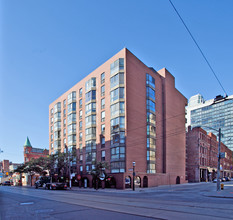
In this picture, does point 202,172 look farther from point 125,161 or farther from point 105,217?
point 105,217

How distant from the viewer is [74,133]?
57.5 meters

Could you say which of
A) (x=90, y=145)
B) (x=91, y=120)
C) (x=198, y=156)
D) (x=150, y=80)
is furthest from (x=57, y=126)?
(x=198, y=156)

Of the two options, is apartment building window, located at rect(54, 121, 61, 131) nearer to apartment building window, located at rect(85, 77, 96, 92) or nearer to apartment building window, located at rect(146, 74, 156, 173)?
apartment building window, located at rect(85, 77, 96, 92)

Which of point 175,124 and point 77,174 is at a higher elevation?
point 175,124

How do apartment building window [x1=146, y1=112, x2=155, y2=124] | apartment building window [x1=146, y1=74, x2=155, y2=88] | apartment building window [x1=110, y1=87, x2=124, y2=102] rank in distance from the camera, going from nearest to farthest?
1. apartment building window [x1=110, y1=87, x2=124, y2=102]
2. apartment building window [x1=146, y1=112, x2=155, y2=124]
3. apartment building window [x1=146, y1=74, x2=155, y2=88]

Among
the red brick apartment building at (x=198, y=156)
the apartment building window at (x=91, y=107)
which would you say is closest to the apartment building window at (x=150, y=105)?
the apartment building window at (x=91, y=107)

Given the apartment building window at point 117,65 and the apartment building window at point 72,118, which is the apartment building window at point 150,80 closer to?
the apartment building window at point 117,65

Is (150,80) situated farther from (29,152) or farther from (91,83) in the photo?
(29,152)

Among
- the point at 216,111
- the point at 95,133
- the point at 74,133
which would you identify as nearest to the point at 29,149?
the point at 74,133

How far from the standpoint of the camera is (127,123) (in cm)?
4159

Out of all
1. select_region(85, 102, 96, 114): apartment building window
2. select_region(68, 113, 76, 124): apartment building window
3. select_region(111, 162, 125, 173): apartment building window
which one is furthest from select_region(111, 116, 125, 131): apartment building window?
select_region(68, 113, 76, 124): apartment building window

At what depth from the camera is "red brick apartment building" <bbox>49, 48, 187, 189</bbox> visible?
42094 millimetres

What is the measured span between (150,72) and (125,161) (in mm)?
21622

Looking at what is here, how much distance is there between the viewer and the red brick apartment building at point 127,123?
42094mm
